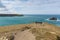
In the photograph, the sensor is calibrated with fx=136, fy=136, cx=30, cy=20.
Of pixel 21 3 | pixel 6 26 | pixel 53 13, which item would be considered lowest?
pixel 6 26

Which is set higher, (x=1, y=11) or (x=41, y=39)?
(x=1, y=11)

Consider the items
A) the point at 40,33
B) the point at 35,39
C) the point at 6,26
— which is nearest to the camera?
the point at 35,39

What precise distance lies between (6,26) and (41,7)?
42.0 inches

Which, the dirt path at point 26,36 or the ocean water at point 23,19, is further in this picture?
the ocean water at point 23,19

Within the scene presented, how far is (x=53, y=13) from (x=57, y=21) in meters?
0.25

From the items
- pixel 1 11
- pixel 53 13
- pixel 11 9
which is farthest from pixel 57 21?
pixel 1 11

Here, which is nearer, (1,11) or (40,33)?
(40,33)

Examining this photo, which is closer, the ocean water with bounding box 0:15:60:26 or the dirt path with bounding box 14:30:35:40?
the dirt path with bounding box 14:30:35:40

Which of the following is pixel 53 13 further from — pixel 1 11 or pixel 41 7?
pixel 1 11

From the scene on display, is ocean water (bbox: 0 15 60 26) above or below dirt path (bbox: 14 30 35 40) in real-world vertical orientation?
above

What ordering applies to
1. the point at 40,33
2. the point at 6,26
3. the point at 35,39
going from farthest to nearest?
the point at 6,26 → the point at 40,33 → the point at 35,39

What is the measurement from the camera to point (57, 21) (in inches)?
144

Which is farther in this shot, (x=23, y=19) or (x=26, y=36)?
(x=23, y=19)

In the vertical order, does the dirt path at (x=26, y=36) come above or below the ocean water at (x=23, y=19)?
below
